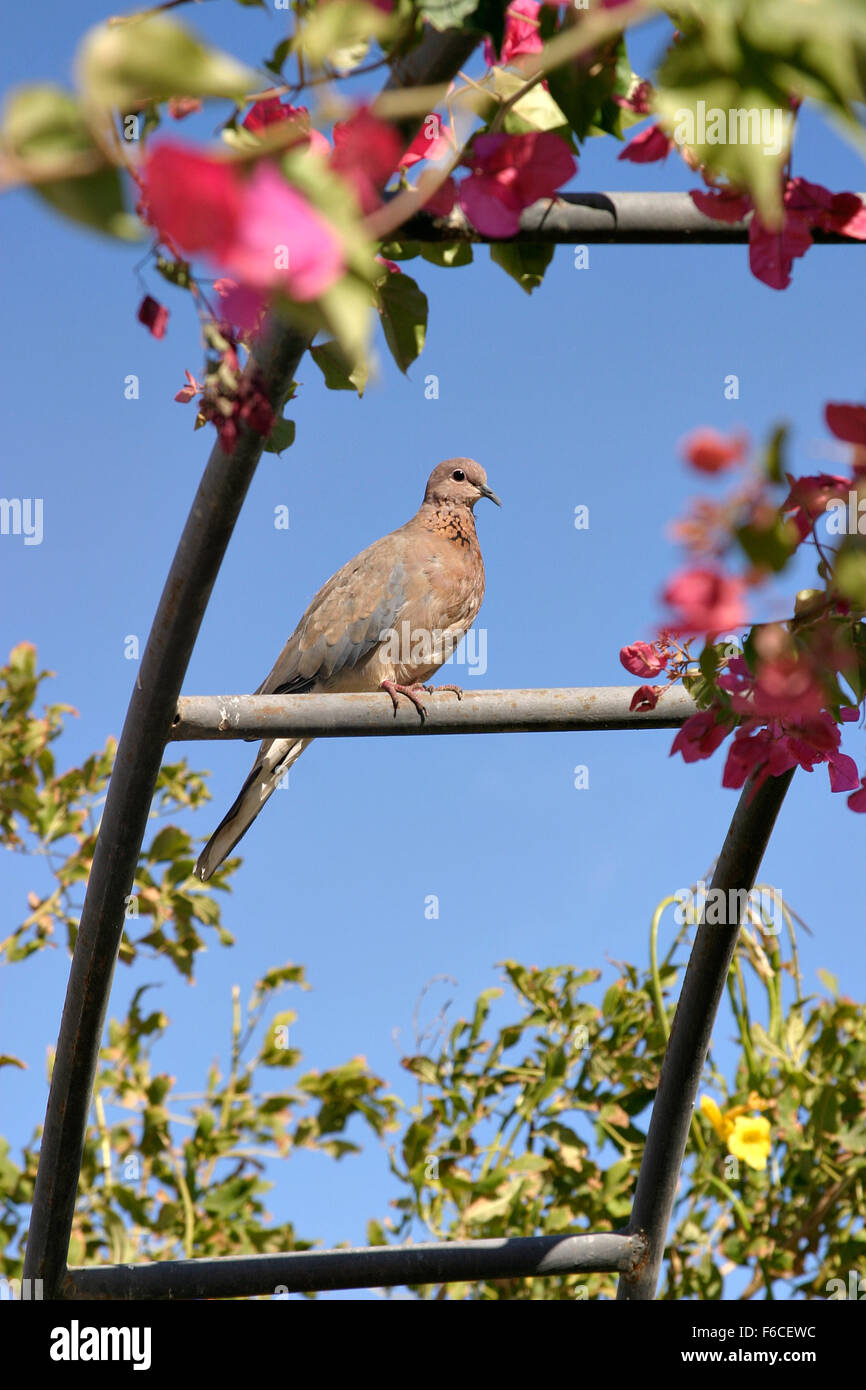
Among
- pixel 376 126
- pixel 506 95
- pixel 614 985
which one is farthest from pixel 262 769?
pixel 376 126

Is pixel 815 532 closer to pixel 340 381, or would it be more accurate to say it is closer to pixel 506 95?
pixel 506 95

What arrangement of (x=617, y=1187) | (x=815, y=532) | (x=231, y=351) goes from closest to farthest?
(x=231, y=351), (x=815, y=532), (x=617, y=1187)

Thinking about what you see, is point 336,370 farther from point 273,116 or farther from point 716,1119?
point 716,1119

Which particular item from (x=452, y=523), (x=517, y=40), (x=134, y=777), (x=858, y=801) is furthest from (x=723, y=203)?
(x=452, y=523)

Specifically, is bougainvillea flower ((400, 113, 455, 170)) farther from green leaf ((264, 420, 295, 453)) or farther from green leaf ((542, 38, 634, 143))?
green leaf ((264, 420, 295, 453))

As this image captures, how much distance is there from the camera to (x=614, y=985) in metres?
3.43

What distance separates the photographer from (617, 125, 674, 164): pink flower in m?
0.97

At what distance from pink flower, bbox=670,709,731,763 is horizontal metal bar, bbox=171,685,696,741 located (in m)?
0.47

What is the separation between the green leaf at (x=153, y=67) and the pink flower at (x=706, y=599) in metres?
0.36

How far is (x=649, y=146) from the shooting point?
0.97m

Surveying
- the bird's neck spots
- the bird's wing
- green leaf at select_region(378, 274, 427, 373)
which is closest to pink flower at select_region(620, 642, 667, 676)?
green leaf at select_region(378, 274, 427, 373)

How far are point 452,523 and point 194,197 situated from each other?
347 centimetres
